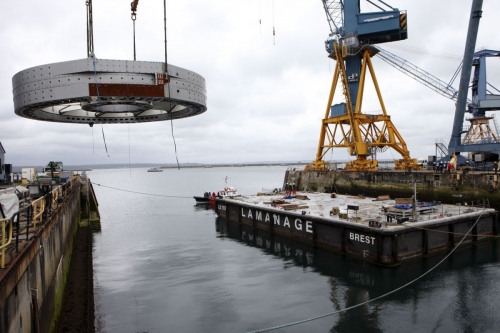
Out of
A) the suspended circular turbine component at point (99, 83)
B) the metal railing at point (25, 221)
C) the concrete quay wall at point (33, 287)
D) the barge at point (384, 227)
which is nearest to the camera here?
the concrete quay wall at point (33, 287)

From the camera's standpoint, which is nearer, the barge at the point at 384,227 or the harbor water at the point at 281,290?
the harbor water at the point at 281,290

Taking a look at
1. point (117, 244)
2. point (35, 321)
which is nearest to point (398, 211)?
point (35, 321)

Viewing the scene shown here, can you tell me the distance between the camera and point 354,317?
16844mm

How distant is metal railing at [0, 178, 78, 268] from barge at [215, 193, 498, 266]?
18830mm

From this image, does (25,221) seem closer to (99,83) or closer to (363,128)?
(99,83)

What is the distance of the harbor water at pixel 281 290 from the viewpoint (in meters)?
16.2

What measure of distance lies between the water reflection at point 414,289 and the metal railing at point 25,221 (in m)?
11.6

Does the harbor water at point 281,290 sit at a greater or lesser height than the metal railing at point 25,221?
lesser

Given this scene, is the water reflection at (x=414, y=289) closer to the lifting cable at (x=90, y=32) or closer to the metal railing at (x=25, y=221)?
the metal railing at (x=25, y=221)

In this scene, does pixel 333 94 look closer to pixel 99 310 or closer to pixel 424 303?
pixel 424 303

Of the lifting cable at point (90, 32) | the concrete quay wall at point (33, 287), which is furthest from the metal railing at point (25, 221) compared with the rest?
the lifting cable at point (90, 32)

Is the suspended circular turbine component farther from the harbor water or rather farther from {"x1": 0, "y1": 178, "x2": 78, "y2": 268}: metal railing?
the harbor water

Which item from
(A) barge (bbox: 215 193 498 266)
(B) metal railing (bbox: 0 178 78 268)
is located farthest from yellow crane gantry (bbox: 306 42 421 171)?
(B) metal railing (bbox: 0 178 78 268)

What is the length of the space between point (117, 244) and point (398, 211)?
26.5 m
